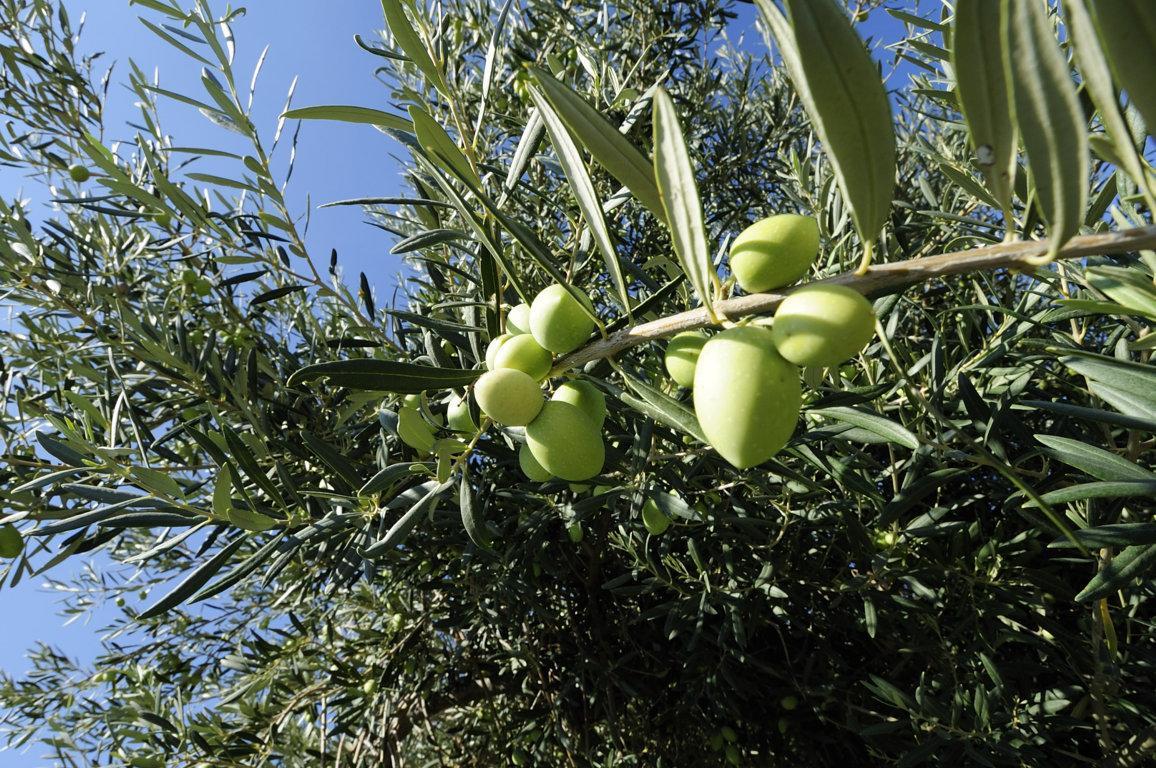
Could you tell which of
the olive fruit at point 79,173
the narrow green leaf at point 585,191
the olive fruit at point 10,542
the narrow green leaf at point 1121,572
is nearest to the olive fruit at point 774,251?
the narrow green leaf at point 585,191

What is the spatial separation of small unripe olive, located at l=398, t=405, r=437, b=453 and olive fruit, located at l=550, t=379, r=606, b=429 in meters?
0.21

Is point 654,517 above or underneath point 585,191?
underneath

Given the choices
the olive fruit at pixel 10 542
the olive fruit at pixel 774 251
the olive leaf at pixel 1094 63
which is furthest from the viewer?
the olive fruit at pixel 10 542

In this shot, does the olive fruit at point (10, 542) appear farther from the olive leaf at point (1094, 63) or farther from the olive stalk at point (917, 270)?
the olive leaf at point (1094, 63)

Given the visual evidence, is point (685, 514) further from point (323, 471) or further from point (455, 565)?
point (455, 565)

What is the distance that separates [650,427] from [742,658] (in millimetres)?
1077

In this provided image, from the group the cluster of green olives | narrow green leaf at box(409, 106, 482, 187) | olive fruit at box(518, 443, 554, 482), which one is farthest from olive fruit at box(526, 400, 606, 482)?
narrow green leaf at box(409, 106, 482, 187)

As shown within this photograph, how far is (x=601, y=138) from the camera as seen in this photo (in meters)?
0.72

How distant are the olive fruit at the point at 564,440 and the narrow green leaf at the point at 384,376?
153 millimetres

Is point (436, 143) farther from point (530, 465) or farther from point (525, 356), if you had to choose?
point (530, 465)

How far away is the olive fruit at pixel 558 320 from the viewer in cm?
84

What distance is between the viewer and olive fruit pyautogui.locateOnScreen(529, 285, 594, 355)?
84 centimetres

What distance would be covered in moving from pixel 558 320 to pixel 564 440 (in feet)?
0.53

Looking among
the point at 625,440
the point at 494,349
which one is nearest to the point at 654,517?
the point at 625,440
